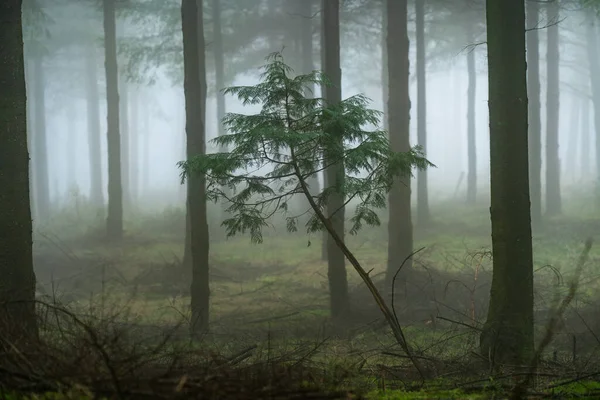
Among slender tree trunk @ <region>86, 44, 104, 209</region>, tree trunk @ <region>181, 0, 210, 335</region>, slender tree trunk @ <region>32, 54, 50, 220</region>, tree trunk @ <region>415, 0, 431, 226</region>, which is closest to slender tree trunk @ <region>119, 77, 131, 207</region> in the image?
slender tree trunk @ <region>86, 44, 104, 209</region>

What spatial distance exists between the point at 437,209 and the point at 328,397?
21.5m

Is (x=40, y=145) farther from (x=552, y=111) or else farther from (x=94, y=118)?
(x=552, y=111)

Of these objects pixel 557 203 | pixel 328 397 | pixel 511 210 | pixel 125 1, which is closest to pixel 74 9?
pixel 125 1

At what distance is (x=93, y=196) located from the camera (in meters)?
30.8

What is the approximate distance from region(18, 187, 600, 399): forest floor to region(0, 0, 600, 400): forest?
0.25ft

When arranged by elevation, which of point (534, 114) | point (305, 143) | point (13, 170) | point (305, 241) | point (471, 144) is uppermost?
point (534, 114)

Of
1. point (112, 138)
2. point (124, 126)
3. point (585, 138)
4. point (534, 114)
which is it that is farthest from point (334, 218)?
point (585, 138)

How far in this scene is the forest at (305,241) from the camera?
4.42m

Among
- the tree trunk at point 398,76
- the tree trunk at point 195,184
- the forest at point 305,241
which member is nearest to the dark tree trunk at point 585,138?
the forest at point 305,241

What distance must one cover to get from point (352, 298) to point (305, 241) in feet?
24.9

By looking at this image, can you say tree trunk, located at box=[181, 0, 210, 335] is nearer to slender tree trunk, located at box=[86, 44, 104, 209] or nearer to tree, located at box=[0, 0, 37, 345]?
tree, located at box=[0, 0, 37, 345]

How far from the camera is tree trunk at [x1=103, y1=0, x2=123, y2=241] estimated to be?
62.7 feet

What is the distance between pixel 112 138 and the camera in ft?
65.1

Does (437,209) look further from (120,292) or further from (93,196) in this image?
(93,196)
